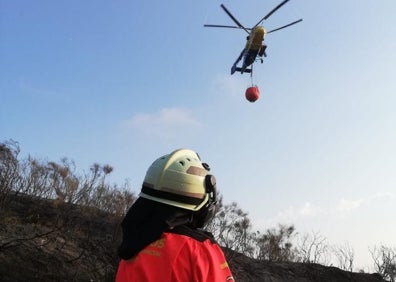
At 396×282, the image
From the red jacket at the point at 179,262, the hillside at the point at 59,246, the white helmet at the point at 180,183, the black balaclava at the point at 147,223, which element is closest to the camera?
the red jacket at the point at 179,262

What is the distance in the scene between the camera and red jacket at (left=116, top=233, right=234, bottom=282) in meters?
2.45

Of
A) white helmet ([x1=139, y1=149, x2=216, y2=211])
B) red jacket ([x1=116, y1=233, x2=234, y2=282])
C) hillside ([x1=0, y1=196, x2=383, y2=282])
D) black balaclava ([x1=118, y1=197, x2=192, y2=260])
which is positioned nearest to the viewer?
red jacket ([x1=116, y1=233, x2=234, y2=282])

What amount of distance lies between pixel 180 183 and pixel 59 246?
1083 cm

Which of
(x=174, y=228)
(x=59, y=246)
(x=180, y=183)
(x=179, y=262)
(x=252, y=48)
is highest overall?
(x=252, y=48)

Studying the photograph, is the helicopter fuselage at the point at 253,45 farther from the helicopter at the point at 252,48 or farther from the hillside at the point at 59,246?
the hillside at the point at 59,246

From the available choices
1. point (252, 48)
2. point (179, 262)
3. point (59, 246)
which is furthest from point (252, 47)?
point (179, 262)

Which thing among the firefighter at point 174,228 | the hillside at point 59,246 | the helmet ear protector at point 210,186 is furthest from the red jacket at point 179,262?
the hillside at point 59,246

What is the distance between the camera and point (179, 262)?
2.47 metres

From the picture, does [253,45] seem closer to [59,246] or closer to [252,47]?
[252,47]

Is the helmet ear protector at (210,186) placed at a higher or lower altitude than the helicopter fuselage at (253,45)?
lower

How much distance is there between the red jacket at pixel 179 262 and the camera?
2445mm

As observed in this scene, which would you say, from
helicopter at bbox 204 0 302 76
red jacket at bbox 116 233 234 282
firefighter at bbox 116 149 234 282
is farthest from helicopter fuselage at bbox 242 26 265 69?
red jacket at bbox 116 233 234 282

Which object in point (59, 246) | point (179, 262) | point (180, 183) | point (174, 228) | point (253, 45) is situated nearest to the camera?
point (179, 262)

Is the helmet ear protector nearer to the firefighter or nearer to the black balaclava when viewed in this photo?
the firefighter
